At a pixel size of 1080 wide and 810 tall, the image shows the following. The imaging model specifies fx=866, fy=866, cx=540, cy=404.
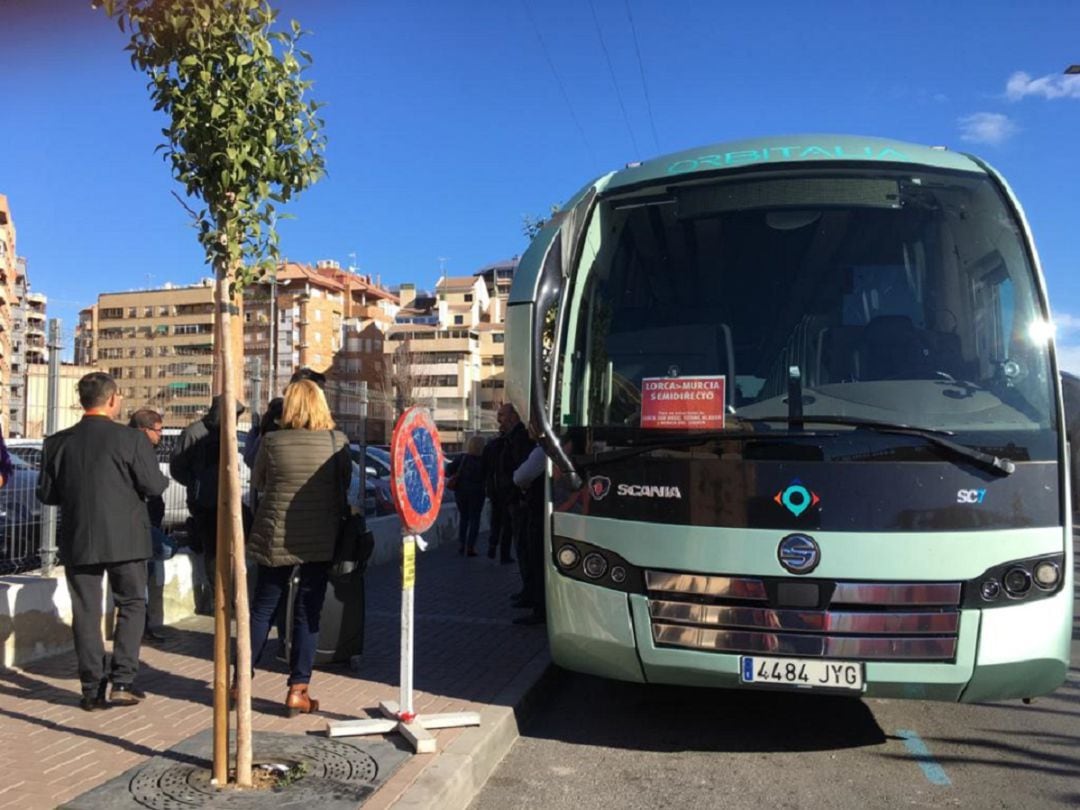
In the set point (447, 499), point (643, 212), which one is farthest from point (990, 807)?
point (447, 499)

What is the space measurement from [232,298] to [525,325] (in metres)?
1.55

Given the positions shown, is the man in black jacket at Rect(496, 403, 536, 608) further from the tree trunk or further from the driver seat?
the tree trunk

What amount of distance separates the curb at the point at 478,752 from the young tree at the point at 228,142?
0.81m

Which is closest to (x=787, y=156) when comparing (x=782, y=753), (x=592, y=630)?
(x=592, y=630)

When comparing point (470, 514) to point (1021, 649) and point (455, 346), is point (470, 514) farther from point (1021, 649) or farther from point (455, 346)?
point (455, 346)

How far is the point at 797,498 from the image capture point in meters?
4.43

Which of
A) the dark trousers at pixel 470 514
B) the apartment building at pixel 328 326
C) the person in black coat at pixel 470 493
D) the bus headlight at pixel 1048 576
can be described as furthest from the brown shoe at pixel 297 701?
the apartment building at pixel 328 326

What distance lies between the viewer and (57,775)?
3.94 meters

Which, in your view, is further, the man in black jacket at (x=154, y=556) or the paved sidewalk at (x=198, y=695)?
the man in black jacket at (x=154, y=556)

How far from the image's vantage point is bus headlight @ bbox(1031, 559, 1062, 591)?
4359 millimetres

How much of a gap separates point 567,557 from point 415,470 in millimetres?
1007

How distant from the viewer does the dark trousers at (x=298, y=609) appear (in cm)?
495

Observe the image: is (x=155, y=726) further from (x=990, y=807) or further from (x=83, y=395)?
(x=990, y=807)

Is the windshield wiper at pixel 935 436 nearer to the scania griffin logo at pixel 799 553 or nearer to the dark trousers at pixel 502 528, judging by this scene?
the scania griffin logo at pixel 799 553
